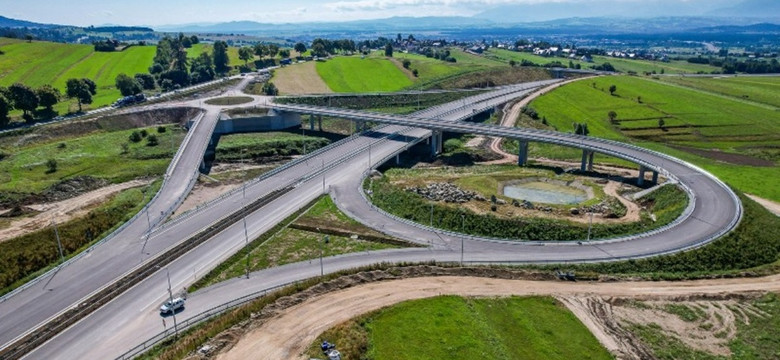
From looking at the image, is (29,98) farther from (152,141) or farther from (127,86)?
(152,141)

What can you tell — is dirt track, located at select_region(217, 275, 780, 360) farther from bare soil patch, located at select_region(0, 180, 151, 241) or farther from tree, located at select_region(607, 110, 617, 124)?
tree, located at select_region(607, 110, 617, 124)

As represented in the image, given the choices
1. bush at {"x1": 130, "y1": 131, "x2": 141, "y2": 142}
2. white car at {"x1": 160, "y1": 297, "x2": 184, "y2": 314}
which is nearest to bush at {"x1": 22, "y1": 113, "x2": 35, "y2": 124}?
bush at {"x1": 130, "y1": 131, "x2": 141, "y2": 142}

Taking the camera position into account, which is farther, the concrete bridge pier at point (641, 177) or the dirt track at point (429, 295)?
the concrete bridge pier at point (641, 177)

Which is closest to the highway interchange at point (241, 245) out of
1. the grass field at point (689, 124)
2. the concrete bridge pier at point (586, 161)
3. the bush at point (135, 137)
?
the concrete bridge pier at point (586, 161)

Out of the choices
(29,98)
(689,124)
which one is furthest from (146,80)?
(689,124)

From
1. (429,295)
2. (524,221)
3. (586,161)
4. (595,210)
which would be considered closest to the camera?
(429,295)

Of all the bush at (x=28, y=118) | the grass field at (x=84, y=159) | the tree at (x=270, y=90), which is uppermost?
the tree at (x=270, y=90)

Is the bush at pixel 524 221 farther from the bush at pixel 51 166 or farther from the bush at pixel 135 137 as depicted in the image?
the bush at pixel 135 137
